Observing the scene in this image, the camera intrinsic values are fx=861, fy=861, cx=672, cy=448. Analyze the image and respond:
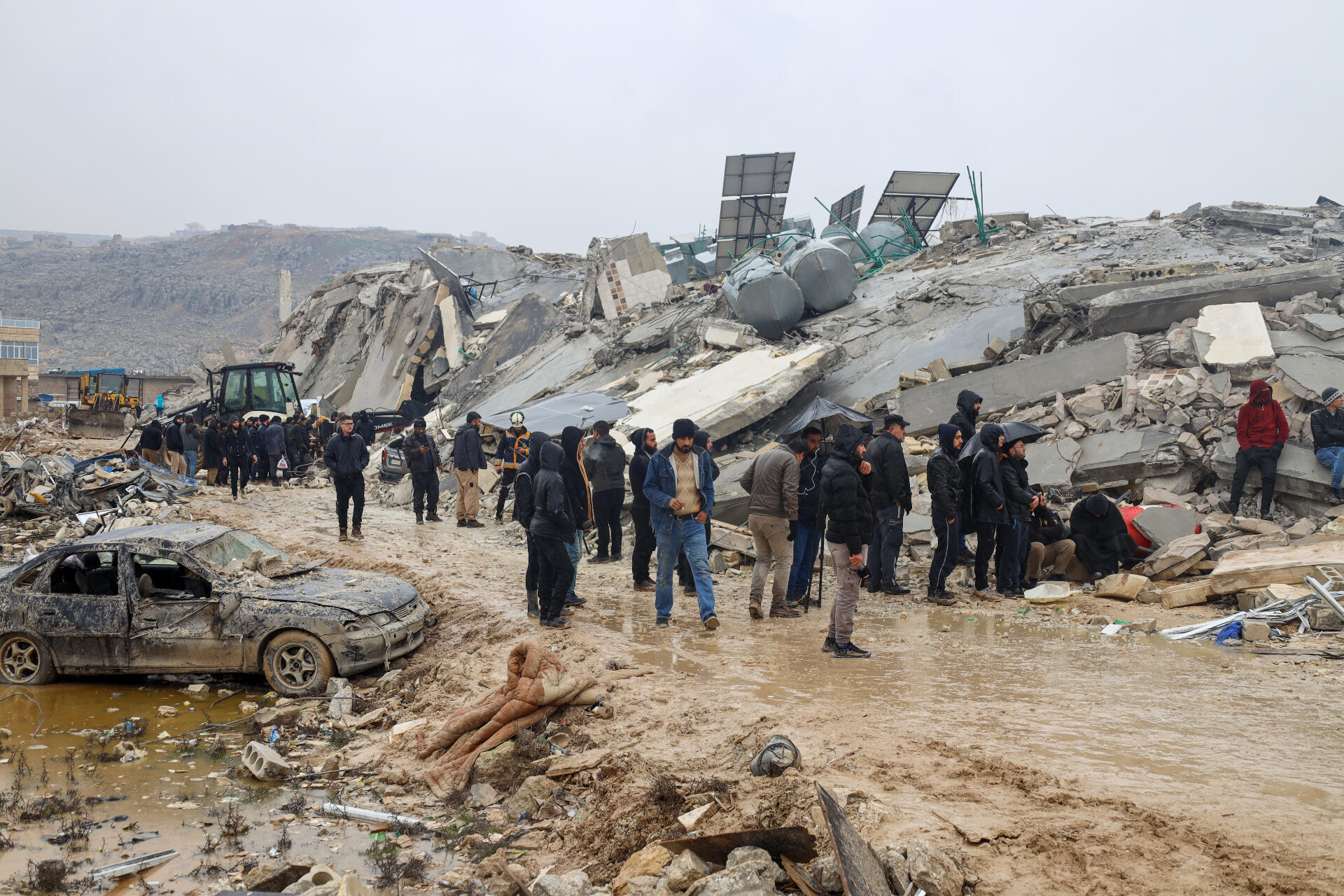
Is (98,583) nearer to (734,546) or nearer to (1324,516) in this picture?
(734,546)

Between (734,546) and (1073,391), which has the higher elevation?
(1073,391)

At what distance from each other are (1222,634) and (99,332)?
9836 cm

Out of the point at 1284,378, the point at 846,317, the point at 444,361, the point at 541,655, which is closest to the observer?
the point at 541,655

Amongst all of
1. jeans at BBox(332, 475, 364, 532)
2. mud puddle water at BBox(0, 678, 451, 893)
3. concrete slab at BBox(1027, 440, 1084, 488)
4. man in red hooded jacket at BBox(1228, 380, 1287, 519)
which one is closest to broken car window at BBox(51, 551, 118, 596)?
mud puddle water at BBox(0, 678, 451, 893)

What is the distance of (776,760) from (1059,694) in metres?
2.14

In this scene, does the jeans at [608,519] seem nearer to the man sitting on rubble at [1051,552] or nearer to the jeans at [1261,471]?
the man sitting on rubble at [1051,552]

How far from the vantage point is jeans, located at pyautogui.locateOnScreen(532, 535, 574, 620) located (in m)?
7.16

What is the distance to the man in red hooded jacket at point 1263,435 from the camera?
8703 mm

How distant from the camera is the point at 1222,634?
627 centimetres

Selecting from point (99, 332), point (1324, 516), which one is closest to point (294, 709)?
point (1324, 516)

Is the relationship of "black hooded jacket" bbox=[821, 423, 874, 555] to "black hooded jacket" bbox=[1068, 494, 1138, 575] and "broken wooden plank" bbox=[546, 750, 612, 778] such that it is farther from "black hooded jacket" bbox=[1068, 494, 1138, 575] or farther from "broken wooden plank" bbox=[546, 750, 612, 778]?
"black hooded jacket" bbox=[1068, 494, 1138, 575]

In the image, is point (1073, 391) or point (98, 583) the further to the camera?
point (1073, 391)

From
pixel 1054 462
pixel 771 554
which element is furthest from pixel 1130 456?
pixel 771 554

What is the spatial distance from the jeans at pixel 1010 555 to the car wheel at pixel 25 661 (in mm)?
8329
